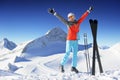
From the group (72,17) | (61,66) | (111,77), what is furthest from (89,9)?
(111,77)

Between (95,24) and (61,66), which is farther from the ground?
(95,24)

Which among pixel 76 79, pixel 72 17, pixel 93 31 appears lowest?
pixel 76 79

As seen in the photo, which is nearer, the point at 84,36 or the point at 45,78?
the point at 45,78

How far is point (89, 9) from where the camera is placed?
14.1 m

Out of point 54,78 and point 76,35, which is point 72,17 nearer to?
point 76,35

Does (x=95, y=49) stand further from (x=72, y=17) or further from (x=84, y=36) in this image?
(x=84, y=36)

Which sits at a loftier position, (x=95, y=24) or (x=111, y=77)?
(x=95, y=24)

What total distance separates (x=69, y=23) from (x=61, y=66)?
2.30 m

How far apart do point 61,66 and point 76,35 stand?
1.82m

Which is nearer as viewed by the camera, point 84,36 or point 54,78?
point 54,78

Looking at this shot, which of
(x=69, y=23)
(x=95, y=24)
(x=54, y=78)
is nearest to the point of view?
(x=54, y=78)

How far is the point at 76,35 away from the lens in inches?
555

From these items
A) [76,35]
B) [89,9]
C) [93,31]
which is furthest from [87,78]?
[89,9]

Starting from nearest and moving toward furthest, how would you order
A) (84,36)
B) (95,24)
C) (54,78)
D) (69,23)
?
(54,78) < (95,24) < (69,23) < (84,36)
